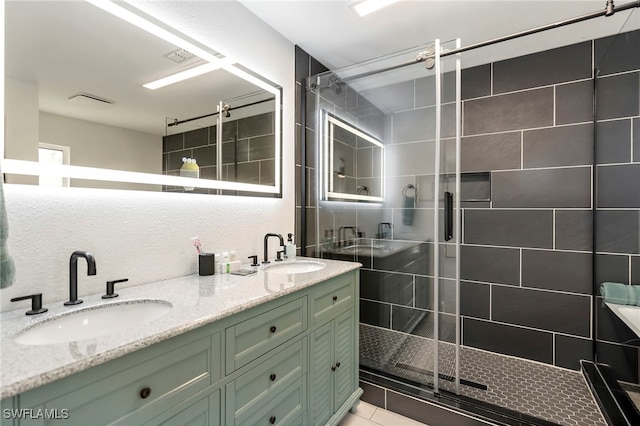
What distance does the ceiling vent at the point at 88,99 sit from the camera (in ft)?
3.89

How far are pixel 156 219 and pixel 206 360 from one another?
745mm

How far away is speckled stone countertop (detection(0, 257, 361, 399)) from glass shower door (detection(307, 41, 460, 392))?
0.77 meters

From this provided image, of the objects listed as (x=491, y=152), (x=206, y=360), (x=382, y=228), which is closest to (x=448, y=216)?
(x=382, y=228)

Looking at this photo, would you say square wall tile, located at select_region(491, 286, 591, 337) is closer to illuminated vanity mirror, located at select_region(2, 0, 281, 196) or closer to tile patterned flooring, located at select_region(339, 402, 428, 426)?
tile patterned flooring, located at select_region(339, 402, 428, 426)

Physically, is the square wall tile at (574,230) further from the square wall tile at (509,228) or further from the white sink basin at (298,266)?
the white sink basin at (298,266)

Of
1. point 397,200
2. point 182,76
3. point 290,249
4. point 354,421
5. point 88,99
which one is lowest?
point 354,421

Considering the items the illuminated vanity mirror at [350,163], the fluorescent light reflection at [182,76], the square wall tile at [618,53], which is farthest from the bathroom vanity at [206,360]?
the square wall tile at [618,53]

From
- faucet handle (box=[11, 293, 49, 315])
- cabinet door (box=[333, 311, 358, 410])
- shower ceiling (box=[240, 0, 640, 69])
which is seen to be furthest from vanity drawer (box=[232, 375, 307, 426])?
shower ceiling (box=[240, 0, 640, 69])

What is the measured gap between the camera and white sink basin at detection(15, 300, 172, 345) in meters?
0.91

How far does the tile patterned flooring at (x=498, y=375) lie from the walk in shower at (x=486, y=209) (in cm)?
1

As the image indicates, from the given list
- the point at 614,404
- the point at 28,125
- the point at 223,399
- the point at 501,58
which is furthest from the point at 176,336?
the point at 501,58

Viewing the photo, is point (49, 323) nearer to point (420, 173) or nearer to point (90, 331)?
point (90, 331)

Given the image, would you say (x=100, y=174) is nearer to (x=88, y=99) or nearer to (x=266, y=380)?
(x=88, y=99)

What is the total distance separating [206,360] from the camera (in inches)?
38.2
